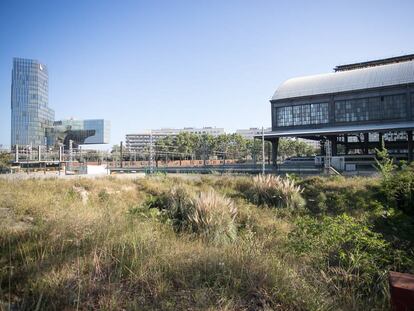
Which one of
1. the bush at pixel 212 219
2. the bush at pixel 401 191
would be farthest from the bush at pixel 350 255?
the bush at pixel 401 191

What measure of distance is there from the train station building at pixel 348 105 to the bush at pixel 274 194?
29.3 m

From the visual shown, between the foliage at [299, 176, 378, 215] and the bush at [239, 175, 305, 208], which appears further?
the bush at [239, 175, 305, 208]

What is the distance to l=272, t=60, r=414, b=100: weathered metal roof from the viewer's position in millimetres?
46250

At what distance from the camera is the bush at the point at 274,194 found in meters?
14.2

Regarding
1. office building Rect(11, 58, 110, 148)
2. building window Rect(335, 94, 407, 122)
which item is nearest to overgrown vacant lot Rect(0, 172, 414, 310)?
building window Rect(335, 94, 407, 122)

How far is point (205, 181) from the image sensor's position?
20266mm

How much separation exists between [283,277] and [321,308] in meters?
0.57

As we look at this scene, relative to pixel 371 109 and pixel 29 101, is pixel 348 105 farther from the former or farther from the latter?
pixel 29 101

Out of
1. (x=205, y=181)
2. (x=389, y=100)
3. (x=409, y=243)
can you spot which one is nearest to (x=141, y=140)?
(x=389, y=100)

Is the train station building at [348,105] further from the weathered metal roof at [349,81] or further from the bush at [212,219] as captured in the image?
the bush at [212,219]

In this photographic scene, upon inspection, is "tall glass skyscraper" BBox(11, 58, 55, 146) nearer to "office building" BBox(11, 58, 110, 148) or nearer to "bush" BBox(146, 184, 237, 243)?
"office building" BBox(11, 58, 110, 148)

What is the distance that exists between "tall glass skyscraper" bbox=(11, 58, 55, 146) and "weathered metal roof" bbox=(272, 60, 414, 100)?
220ft

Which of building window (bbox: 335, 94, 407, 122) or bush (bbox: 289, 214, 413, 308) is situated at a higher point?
building window (bbox: 335, 94, 407, 122)

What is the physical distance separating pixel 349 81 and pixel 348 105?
441 cm
